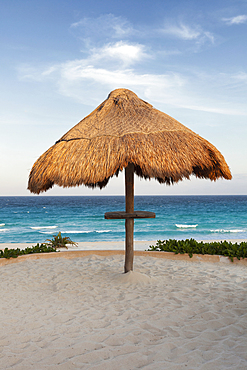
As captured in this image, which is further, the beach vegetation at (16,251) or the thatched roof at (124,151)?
the beach vegetation at (16,251)

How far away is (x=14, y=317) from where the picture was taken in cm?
355

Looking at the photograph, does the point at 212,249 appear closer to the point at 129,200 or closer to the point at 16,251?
the point at 129,200

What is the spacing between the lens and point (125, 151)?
169 inches

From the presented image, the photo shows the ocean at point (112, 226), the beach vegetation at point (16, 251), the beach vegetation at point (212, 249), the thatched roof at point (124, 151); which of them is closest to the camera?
the thatched roof at point (124, 151)

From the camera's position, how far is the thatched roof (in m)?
4.32

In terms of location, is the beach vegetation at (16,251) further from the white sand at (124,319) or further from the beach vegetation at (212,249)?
the beach vegetation at (212,249)

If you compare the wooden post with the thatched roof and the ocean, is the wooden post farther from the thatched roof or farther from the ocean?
the ocean

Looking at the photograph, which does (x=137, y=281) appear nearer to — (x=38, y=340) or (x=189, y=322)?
(x=189, y=322)

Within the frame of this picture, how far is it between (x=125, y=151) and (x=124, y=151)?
0.05 ft

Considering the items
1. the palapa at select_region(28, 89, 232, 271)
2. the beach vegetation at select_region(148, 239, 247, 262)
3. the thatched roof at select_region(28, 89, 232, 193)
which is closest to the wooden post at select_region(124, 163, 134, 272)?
the palapa at select_region(28, 89, 232, 271)

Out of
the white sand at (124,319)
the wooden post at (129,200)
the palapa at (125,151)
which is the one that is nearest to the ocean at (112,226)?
the white sand at (124,319)

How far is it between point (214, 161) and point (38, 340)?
3934mm

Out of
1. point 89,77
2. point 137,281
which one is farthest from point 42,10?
point 137,281

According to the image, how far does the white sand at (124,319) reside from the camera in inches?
100
